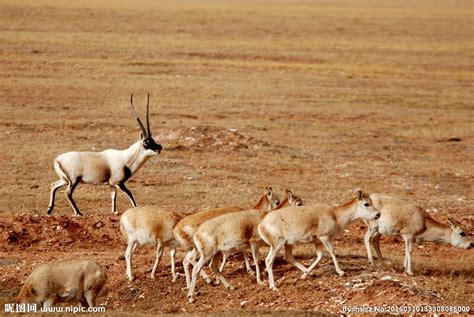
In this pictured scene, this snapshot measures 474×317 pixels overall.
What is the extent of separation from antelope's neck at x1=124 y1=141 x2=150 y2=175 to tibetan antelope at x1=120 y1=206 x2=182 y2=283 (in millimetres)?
5772

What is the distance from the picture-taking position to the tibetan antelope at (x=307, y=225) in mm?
13523

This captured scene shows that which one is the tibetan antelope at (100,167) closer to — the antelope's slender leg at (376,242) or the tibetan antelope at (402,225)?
the antelope's slender leg at (376,242)

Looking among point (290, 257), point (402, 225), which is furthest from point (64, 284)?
point (402, 225)

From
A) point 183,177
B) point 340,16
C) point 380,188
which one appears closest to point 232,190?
point 183,177

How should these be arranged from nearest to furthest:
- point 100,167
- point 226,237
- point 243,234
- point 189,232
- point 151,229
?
point 226,237 → point 243,234 → point 189,232 → point 151,229 → point 100,167

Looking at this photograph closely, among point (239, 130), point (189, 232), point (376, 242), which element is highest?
point (189, 232)

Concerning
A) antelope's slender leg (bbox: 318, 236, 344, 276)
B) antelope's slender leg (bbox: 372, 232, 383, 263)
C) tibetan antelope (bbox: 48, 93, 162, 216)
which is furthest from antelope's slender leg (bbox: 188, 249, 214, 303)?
tibetan antelope (bbox: 48, 93, 162, 216)

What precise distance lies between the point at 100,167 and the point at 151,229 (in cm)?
579

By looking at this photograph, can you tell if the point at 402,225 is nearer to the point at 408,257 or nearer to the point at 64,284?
the point at 408,257

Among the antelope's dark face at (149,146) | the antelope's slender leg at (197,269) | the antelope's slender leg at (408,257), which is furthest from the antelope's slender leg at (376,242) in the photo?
the antelope's dark face at (149,146)

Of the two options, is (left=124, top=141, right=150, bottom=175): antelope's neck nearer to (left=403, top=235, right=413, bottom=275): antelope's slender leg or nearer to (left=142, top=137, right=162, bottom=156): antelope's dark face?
(left=142, top=137, right=162, bottom=156): antelope's dark face

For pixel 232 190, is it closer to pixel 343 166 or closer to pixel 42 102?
pixel 343 166

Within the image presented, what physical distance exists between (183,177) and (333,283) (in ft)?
38.8

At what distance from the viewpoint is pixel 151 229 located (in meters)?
14.4
